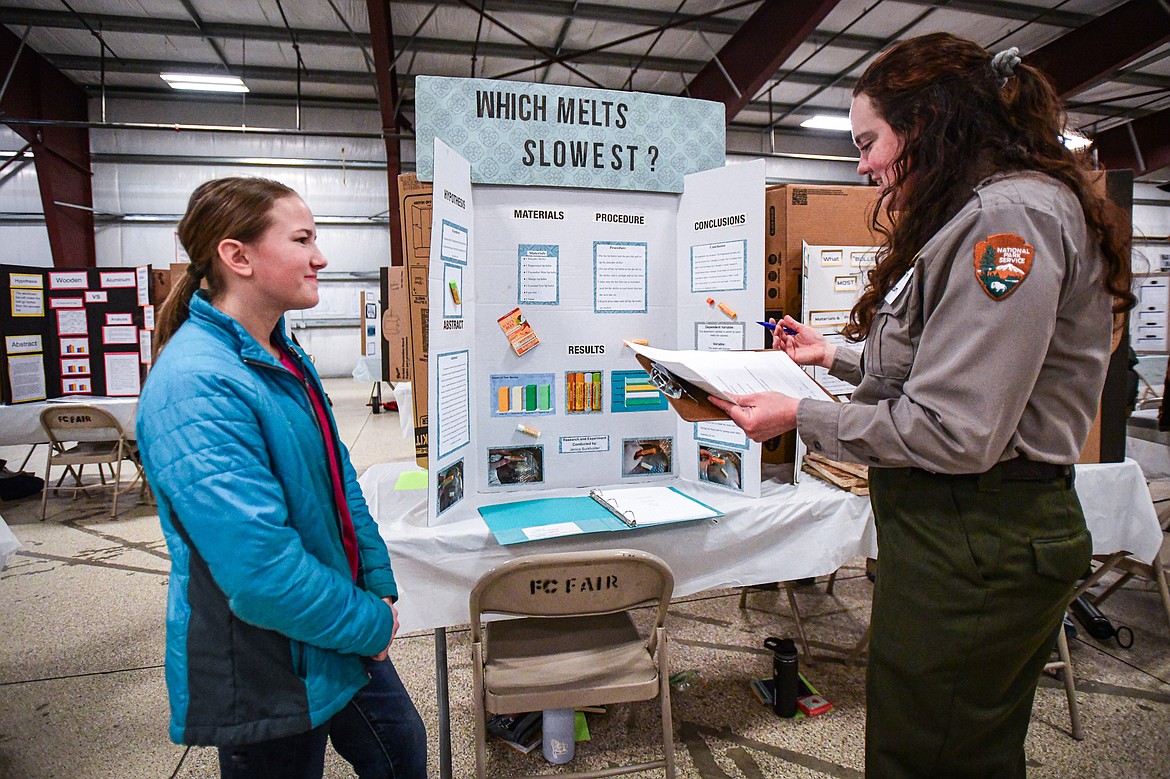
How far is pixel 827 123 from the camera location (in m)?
10.7

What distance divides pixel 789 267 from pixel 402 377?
4.91 feet

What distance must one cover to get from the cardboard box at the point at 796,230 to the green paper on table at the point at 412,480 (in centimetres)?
119

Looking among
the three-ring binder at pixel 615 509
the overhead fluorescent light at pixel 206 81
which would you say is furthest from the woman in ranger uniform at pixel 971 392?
the overhead fluorescent light at pixel 206 81

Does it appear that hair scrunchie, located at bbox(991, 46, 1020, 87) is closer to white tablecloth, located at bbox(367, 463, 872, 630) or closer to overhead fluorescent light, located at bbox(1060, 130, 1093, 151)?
overhead fluorescent light, located at bbox(1060, 130, 1093, 151)

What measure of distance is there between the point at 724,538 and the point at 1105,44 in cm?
828

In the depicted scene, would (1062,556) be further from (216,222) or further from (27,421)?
(27,421)

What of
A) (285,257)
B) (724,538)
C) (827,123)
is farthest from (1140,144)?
(285,257)

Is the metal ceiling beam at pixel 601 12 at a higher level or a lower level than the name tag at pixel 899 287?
higher

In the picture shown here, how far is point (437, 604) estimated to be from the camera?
160 cm

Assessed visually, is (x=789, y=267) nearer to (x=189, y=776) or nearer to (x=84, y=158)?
(x=189, y=776)

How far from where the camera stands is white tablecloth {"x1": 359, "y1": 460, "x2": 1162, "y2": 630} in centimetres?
158

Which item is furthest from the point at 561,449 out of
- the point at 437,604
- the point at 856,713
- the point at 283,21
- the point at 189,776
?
the point at 283,21

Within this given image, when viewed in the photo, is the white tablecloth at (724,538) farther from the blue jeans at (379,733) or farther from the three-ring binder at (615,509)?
the blue jeans at (379,733)

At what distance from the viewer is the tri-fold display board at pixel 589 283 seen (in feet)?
5.97
